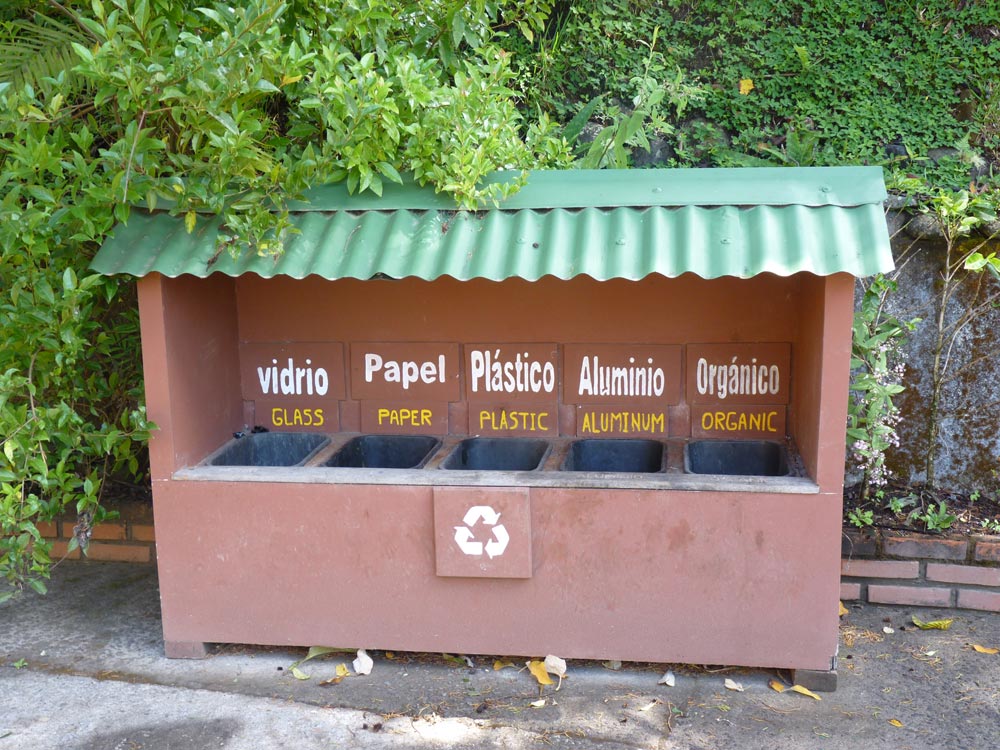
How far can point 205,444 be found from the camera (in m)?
3.97

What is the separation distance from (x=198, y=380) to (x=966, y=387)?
3.75 m

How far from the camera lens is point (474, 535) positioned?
11.6 feet

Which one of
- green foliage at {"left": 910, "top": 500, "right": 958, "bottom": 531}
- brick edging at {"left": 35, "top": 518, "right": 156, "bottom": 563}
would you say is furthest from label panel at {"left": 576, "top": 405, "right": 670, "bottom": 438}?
brick edging at {"left": 35, "top": 518, "right": 156, "bottom": 563}

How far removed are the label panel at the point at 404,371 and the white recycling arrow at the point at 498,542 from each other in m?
0.92

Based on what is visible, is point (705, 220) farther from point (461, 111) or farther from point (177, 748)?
point (177, 748)

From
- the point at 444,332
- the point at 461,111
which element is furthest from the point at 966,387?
the point at 461,111

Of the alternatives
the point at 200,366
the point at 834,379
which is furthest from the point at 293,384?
the point at 834,379

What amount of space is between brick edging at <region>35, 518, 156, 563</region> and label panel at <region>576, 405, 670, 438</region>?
246 cm

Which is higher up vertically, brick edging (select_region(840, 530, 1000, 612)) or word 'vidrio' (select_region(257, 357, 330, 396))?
word 'vidrio' (select_region(257, 357, 330, 396))

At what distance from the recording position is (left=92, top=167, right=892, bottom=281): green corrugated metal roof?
3225 mm

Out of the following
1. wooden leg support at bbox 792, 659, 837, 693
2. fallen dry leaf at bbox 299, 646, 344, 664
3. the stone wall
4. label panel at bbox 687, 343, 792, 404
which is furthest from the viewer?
the stone wall

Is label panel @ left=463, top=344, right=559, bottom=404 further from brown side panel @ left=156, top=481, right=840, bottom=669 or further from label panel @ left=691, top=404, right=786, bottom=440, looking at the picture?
brown side panel @ left=156, top=481, right=840, bottom=669

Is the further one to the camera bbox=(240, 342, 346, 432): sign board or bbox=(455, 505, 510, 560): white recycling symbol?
bbox=(240, 342, 346, 432): sign board

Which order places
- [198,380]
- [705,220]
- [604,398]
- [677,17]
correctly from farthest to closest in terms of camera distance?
[677,17] → [604,398] → [198,380] → [705,220]
